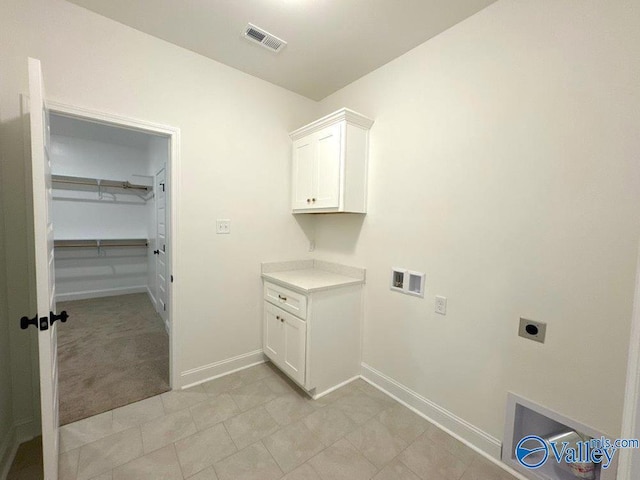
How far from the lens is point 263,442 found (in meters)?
1.64

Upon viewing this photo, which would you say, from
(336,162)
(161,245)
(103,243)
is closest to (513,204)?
(336,162)

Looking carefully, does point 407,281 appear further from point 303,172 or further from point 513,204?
point 303,172

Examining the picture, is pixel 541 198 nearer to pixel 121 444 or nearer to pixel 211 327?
pixel 211 327

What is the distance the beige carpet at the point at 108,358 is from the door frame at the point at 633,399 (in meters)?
2.58

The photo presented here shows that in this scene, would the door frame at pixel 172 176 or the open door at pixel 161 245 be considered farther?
the open door at pixel 161 245

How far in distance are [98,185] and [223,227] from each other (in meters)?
3.65

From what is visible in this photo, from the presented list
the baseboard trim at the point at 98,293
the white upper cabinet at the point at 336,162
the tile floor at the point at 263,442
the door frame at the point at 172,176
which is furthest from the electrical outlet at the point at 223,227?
the baseboard trim at the point at 98,293

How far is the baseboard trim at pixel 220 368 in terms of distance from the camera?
2182mm


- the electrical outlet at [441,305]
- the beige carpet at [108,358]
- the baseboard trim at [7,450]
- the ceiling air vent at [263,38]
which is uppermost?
the ceiling air vent at [263,38]

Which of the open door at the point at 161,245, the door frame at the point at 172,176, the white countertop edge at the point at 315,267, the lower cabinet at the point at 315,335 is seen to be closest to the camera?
the door frame at the point at 172,176

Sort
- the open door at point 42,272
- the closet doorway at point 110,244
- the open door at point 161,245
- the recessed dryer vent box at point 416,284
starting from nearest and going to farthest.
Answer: the open door at point 42,272, the recessed dryer vent box at point 416,284, the closet doorway at point 110,244, the open door at point 161,245

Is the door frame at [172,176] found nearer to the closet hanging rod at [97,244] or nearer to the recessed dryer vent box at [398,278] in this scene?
the recessed dryer vent box at [398,278]

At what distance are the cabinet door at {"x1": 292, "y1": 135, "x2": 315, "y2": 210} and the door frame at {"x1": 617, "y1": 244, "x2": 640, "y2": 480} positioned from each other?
6.80 feet

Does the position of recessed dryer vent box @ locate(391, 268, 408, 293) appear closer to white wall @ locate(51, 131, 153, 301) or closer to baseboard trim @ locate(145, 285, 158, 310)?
baseboard trim @ locate(145, 285, 158, 310)
